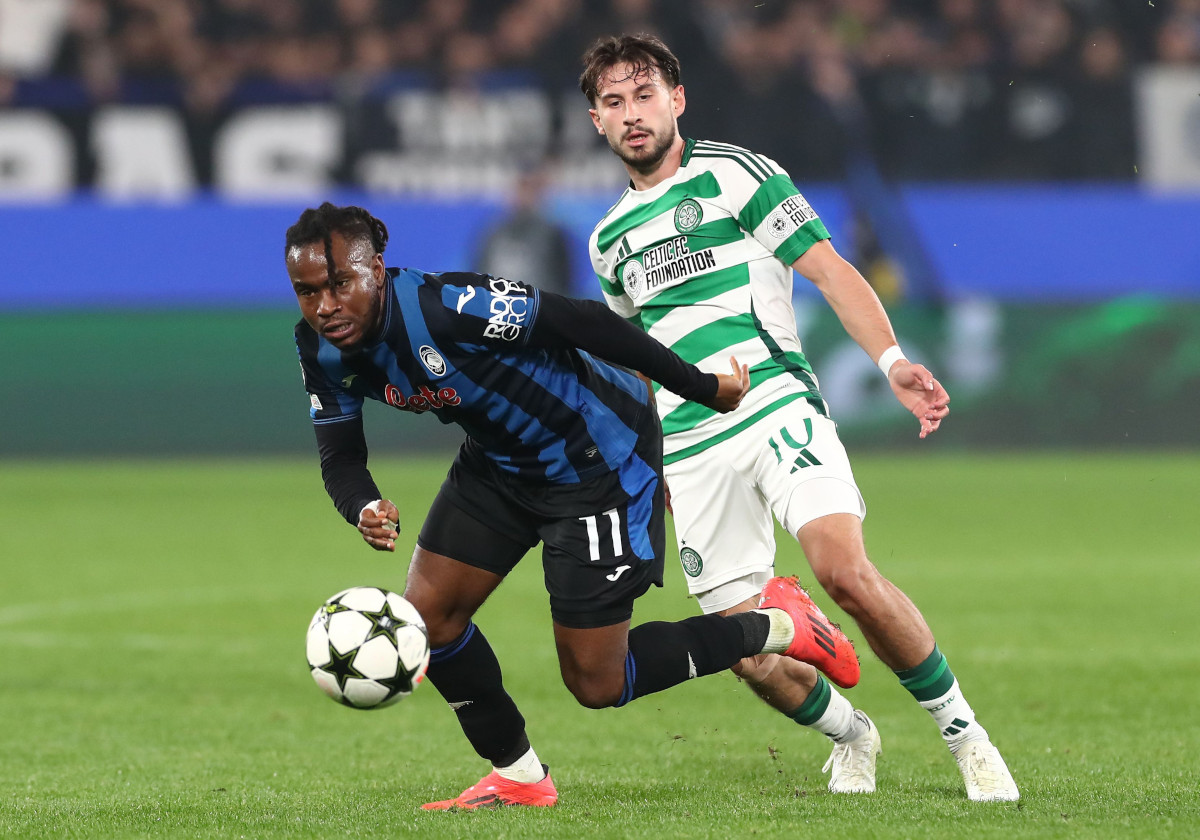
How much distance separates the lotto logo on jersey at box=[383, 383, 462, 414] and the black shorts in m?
0.35

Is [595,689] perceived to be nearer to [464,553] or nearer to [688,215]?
[464,553]

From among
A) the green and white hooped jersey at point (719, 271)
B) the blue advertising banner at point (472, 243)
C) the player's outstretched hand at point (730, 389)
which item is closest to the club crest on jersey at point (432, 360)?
the player's outstretched hand at point (730, 389)

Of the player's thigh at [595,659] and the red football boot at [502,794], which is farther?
the red football boot at [502,794]

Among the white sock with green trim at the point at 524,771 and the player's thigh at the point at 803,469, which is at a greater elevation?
the player's thigh at the point at 803,469

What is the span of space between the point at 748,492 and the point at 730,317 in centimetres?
59

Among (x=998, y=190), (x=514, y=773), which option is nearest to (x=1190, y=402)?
(x=998, y=190)

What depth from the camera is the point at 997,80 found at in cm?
1855

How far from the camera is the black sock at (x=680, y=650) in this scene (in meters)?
4.96

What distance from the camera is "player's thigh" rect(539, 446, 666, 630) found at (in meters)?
4.90

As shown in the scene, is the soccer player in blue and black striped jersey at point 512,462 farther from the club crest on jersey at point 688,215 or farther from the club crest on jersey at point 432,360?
the club crest on jersey at point 688,215

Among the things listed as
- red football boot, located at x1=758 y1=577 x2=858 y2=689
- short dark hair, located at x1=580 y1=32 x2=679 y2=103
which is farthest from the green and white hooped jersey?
red football boot, located at x1=758 y1=577 x2=858 y2=689

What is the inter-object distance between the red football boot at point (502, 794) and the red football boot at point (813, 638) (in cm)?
88

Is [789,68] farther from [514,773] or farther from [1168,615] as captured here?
[514,773]

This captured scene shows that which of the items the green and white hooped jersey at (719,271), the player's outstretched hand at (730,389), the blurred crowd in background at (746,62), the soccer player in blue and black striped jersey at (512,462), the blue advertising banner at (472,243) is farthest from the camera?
the blurred crowd in background at (746,62)
